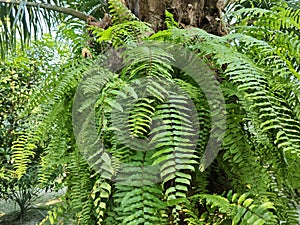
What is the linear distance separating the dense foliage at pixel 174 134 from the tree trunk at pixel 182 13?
4.2 inches

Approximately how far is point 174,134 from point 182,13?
0.47 m

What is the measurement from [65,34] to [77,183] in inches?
17.2

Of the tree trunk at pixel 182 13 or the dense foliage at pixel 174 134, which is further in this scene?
the tree trunk at pixel 182 13

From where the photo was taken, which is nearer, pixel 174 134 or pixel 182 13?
pixel 174 134

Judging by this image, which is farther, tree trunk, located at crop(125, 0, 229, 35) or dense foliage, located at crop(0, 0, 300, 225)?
tree trunk, located at crop(125, 0, 229, 35)

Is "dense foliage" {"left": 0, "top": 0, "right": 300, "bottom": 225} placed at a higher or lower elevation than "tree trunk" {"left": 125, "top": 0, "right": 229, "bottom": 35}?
lower

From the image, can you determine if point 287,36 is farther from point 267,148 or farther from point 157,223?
point 157,223

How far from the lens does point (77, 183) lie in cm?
73

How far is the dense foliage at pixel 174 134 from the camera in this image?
0.57 metres

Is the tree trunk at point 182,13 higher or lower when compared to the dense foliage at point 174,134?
higher

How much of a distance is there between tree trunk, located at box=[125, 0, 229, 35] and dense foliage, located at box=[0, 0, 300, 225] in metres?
0.11

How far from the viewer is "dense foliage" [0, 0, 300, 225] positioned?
569 millimetres

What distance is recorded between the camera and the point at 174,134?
0.58 metres

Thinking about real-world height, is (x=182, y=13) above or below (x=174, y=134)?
above
